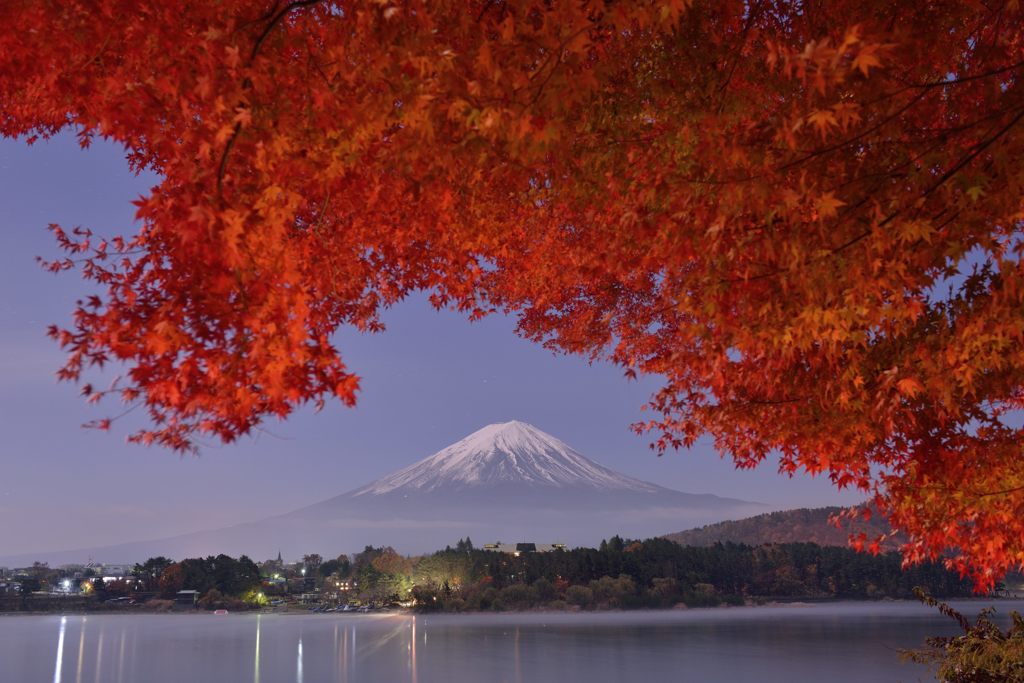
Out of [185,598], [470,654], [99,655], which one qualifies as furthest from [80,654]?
[185,598]

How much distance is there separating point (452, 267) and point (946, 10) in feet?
13.7

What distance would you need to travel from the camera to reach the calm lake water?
52.4 m

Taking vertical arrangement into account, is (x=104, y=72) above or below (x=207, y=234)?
above

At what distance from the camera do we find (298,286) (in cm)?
358

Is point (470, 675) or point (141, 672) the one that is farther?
point (141, 672)

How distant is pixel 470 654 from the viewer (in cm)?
6544

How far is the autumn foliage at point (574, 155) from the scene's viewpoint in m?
3.59

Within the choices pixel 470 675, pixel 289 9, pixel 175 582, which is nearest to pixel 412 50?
pixel 289 9

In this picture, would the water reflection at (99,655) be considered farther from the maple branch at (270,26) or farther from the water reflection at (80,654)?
the maple branch at (270,26)

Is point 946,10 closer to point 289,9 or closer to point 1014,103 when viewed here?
point 1014,103

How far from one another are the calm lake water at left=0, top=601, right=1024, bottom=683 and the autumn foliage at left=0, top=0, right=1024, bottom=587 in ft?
146

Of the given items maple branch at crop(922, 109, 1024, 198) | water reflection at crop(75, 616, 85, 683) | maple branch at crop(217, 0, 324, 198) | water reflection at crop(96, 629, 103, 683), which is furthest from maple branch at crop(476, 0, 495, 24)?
water reflection at crop(75, 616, 85, 683)

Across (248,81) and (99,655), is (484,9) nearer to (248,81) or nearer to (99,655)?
(248,81)

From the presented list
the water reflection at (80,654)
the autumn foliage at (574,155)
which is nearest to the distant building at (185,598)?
the water reflection at (80,654)
